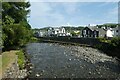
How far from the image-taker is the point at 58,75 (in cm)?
2567

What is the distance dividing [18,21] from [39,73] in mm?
25316

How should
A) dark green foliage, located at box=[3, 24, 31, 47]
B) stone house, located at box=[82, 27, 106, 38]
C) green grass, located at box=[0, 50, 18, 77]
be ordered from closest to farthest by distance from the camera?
1. green grass, located at box=[0, 50, 18, 77]
2. dark green foliage, located at box=[3, 24, 31, 47]
3. stone house, located at box=[82, 27, 106, 38]

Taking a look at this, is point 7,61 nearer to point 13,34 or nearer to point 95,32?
point 13,34

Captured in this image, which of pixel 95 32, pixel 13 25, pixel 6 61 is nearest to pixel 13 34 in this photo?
pixel 13 25

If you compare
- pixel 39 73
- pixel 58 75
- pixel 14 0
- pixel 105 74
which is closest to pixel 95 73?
pixel 105 74

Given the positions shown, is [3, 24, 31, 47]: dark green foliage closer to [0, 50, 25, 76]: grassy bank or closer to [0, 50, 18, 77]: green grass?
[0, 50, 25, 76]: grassy bank

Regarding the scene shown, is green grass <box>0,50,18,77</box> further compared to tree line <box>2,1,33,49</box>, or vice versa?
tree line <box>2,1,33,49</box>

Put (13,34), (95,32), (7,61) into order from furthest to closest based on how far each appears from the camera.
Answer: (95,32) < (13,34) < (7,61)

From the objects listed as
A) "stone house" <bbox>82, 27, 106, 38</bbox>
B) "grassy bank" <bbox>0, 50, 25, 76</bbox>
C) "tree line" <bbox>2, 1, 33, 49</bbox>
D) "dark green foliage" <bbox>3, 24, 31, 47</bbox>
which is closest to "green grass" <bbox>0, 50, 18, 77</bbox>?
"grassy bank" <bbox>0, 50, 25, 76</bbox>

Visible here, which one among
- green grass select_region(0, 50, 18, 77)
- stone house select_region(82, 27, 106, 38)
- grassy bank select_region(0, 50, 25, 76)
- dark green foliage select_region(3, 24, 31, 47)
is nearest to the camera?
grassy bank select_region(0, 50, 25, 76)

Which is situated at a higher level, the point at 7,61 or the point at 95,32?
the point at 95,32

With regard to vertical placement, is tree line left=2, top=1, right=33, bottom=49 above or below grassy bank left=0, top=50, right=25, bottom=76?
above

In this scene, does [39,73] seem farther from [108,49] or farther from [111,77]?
[108,49]

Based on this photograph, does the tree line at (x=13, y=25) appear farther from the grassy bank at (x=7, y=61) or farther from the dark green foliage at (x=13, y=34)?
the grassy bank at (x=7, y=61)
